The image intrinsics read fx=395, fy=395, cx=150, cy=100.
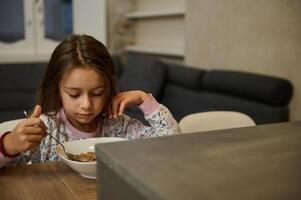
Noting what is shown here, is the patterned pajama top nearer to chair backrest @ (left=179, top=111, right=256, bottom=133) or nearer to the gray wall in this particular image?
chair backrest @ (left=179, top=111, right=256, bottom=133)

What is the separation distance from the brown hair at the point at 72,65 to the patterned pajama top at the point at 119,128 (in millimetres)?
49

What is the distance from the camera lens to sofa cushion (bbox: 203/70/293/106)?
202 cm

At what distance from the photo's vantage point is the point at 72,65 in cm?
120

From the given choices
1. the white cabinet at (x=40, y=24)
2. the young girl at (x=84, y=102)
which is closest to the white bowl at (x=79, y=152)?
the young girl at (x=84, y=102)

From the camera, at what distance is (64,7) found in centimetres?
415

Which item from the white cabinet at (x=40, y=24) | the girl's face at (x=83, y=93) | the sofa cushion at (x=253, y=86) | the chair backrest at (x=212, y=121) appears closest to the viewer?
the girl's face at (x=83, y=93)

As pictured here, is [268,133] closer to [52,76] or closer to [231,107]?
[52,76]

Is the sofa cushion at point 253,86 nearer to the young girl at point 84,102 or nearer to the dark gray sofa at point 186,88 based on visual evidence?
the dark gray sofa at point 186,88

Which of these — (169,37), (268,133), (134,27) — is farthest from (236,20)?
(268,133)

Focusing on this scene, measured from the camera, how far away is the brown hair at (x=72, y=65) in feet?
3.97

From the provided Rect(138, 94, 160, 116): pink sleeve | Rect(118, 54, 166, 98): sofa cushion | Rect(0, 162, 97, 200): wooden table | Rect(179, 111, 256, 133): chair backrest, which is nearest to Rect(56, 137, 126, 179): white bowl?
Rect(0, 162, 97, 200): wooden table

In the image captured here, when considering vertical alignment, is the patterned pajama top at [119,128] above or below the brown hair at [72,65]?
below

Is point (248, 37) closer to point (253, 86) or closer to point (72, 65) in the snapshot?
point (253, 86)

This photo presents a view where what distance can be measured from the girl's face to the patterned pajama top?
0.08 m
